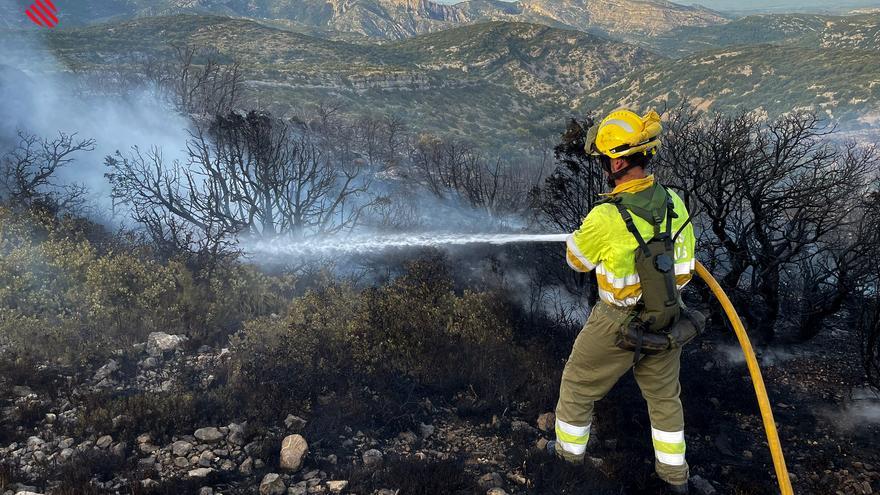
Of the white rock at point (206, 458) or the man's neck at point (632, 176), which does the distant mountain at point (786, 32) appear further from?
the white rock at point (206, 458)

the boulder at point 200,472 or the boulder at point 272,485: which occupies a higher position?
the boulder at point 200,472

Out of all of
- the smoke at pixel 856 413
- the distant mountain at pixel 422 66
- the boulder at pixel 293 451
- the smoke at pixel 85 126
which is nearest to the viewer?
the boulder at pixel 293 451

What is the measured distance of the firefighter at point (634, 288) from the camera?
3.04 metres

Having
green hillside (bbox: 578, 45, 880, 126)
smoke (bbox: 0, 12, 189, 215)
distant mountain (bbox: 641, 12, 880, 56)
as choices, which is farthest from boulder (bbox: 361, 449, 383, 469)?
distant mountain (bbox: 641, 12, 880, 56)

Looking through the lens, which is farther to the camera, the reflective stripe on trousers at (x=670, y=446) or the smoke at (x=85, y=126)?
the smoke at (x=85, y=126)

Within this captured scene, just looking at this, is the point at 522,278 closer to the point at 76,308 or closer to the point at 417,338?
the point at 417,338

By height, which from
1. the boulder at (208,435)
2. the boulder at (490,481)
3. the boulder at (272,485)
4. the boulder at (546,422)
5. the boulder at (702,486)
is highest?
the boulder at (208,435)

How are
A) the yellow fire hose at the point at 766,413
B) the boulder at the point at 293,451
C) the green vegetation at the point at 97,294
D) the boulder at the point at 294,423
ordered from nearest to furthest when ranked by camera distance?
the yellow fire hose at the point at 766,413
the boulder at the point at 293,451
the boulder at the point at 294,423
the green vegetation at the point at 97,294

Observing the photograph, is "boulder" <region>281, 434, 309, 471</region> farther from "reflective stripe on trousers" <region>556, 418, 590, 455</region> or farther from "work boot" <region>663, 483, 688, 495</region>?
"work boot" <region>663, 483, 688, 495</region>

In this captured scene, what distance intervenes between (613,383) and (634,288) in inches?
29.6

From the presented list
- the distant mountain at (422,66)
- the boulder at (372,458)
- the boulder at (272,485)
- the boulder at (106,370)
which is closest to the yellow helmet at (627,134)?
the boulder at (372,458)

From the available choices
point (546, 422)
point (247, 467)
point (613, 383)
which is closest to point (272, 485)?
point (247, 467)

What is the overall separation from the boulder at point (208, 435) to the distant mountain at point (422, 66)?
46409mm

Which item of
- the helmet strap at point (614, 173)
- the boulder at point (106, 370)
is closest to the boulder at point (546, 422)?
the helmet strap at point (614, 173)
